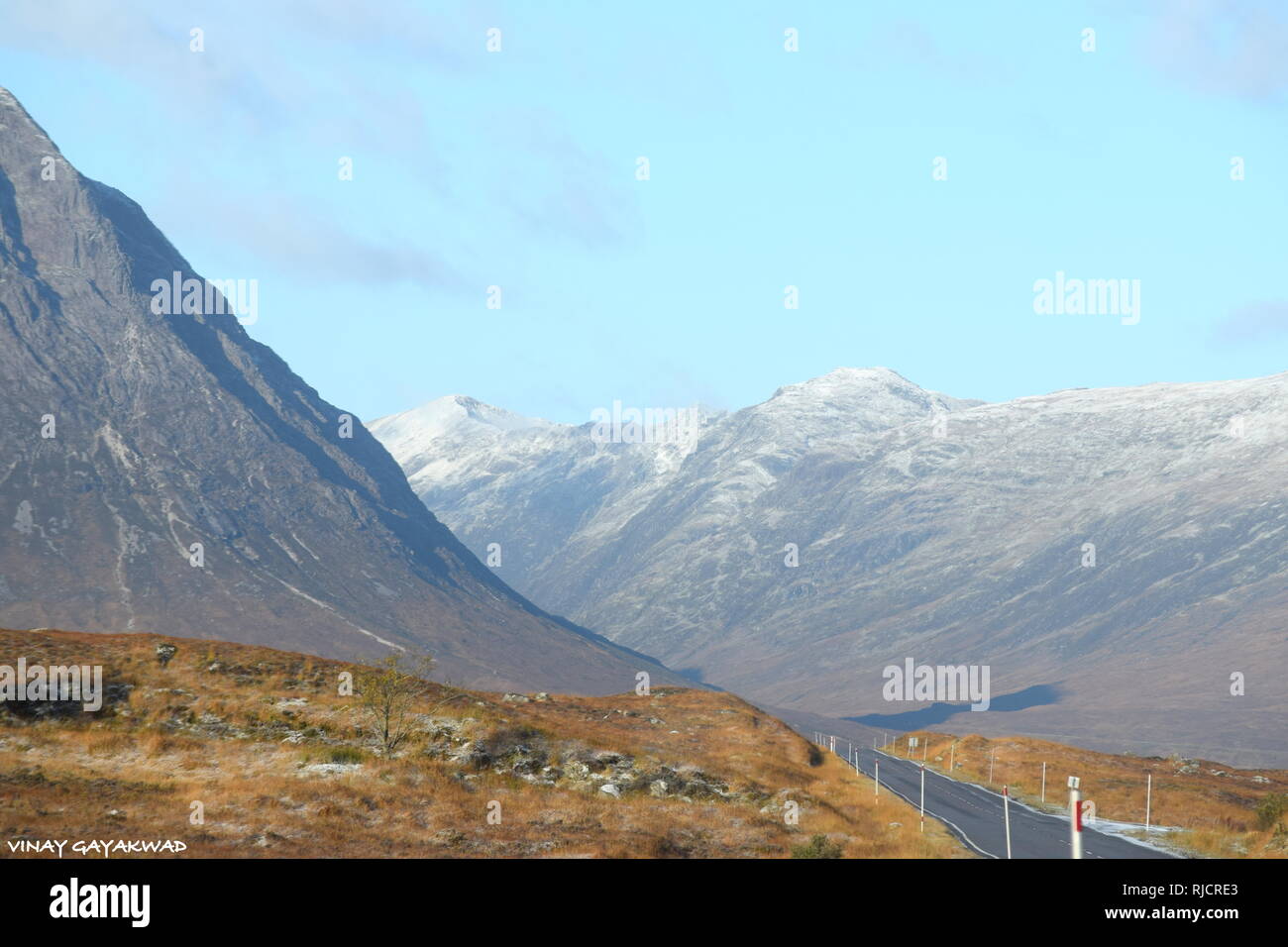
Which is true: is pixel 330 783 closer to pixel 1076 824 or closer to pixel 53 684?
pixel 53 684

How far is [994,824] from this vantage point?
5228cm

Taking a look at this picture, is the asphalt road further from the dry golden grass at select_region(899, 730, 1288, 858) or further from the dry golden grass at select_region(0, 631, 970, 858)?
the dry golden grass at select_region(899, 730, 1288, 858)

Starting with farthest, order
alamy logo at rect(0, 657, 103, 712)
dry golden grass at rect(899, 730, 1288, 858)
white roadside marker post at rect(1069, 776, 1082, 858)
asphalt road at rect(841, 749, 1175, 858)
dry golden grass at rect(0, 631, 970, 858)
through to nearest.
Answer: alamy logo at rect(0, 657, 103, 712) → dry golden grass at rect(899, 730, 1288, 858) → asphalt road at rect(841, 749, 1175, 858) → dry golden grass at rect(0, 631, 970, 858) → white roadside marker post at rect(1069, 776, 1082, 858)

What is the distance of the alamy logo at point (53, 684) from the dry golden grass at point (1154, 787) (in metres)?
42.7

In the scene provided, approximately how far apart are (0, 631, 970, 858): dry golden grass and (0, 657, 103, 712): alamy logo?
1.26 m

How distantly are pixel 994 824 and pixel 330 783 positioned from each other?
2608 cm

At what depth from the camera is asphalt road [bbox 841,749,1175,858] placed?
143 ft

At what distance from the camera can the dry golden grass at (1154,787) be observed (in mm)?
50406
